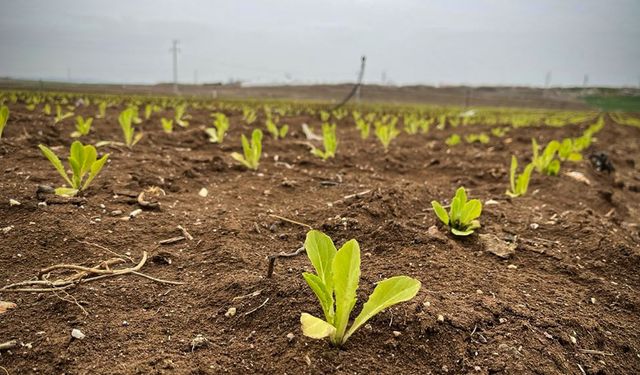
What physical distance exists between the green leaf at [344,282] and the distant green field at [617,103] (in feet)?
194

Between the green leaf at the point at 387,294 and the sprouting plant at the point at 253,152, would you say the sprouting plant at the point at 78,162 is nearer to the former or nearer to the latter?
the sprouting plant at the point at 253,152

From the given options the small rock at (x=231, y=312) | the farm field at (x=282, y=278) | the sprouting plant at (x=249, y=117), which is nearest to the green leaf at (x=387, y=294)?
the farm field at (x=282, y=278)

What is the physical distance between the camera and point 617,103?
1998 inches

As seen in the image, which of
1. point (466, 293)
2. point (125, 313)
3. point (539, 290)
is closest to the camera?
point (125, 313)

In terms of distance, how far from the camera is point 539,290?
1693 mm

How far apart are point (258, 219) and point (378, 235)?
0.80 meters

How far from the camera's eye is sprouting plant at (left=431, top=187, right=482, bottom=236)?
84.7 inches

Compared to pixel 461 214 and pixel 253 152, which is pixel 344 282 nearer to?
pixel 461 214

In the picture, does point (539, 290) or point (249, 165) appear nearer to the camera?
point (539, 290)

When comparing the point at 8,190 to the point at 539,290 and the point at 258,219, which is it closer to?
the point at 258,219

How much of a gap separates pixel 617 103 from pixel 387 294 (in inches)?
2542

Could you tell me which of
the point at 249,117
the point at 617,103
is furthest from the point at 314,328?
the point at 617,103

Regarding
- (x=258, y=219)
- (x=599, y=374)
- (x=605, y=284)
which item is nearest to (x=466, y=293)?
(x=599, y=374)

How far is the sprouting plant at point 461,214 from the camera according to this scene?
215cm
